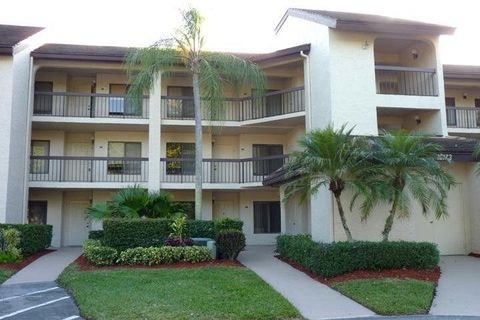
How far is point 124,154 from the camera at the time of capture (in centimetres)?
2461

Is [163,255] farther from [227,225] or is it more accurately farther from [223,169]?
[223,169]

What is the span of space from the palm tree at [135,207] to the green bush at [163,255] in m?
2.03

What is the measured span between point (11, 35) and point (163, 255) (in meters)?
12.0

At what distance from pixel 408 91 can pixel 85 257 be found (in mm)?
14714

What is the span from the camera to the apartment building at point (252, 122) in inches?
750

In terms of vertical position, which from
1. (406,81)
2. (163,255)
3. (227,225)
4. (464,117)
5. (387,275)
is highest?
(406,81)

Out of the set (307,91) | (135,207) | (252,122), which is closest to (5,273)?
(135,207)

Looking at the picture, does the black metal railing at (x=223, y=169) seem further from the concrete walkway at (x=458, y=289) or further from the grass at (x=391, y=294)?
the grass at (x=391, y=294)

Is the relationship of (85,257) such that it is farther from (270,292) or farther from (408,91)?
(408,91)

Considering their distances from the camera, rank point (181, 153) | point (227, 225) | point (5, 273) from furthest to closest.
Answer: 1. point (181, 153)
2. point (227, 225)
3. point (5, 273)

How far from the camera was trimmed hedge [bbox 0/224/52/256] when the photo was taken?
17547mm

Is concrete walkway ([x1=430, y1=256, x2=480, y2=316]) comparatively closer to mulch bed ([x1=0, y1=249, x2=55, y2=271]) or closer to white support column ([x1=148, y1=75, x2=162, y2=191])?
mulch bed ([x1=0, y1=249, x2=55, y2=271])

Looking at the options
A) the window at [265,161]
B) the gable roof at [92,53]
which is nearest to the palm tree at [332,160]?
the gable roof at [92,53]

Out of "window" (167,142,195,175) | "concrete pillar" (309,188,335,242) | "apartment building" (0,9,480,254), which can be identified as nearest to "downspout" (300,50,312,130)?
"apartment building" (0,9,480,254)
